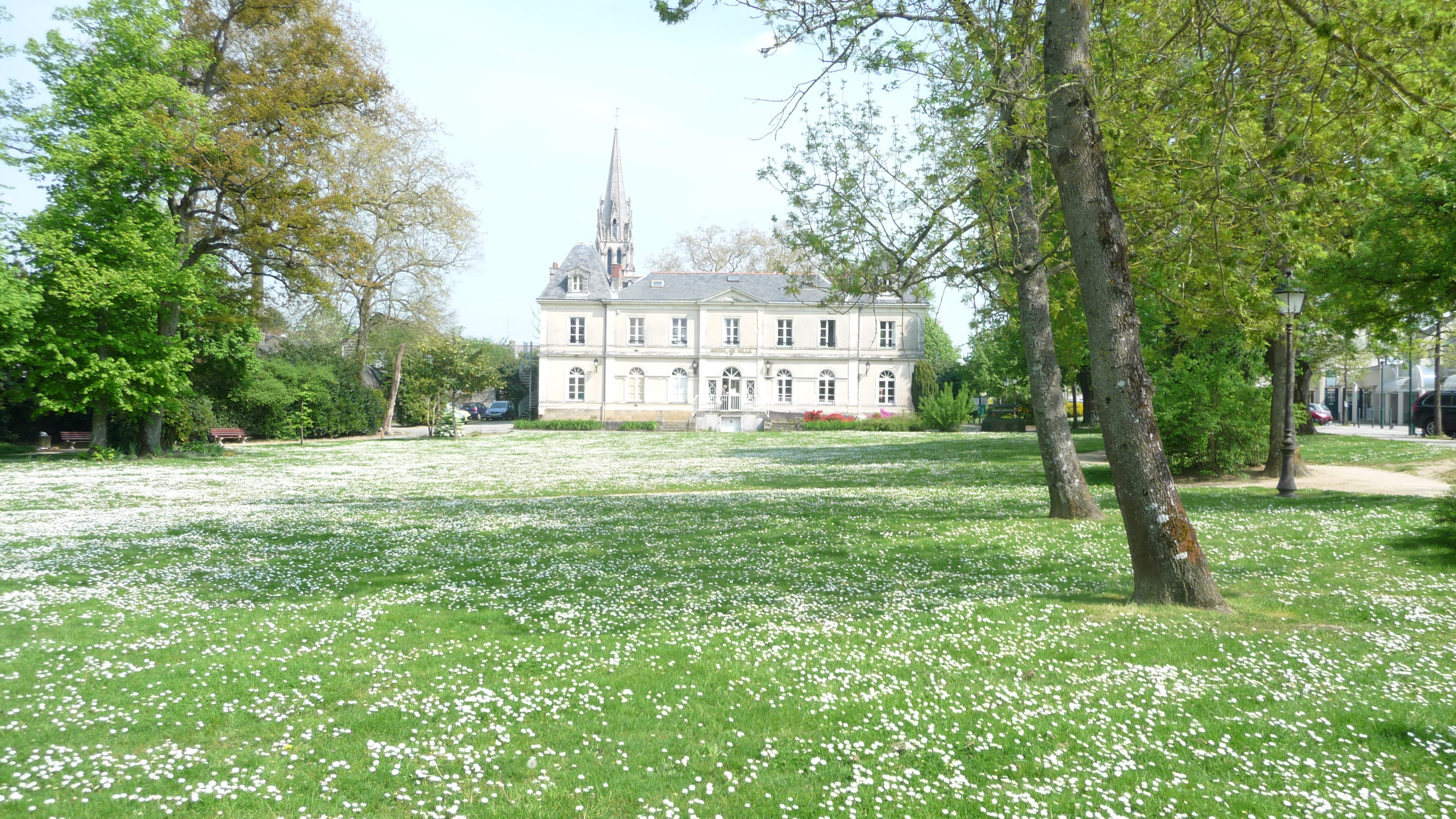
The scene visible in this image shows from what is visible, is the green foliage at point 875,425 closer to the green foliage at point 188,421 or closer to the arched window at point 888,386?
the arched window at point 888,386

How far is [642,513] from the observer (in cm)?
1419

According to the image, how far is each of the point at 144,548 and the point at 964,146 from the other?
13682 mm

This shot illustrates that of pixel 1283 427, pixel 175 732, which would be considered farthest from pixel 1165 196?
pixel 175 732

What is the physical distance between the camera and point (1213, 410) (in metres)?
18.3

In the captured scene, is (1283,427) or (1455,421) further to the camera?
(1455,421)

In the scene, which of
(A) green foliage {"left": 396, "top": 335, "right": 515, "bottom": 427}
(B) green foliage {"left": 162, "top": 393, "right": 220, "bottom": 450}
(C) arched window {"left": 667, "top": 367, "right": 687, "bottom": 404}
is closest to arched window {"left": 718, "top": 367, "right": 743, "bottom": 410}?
(C) arched window {"left": 667, "top": 367, "right": 687, "bottom": 404}

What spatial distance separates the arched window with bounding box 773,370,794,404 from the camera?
192 feet

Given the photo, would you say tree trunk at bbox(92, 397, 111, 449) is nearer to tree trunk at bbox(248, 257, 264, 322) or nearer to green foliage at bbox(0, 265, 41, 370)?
green foliage at bbox(0, 265, 41, 370)

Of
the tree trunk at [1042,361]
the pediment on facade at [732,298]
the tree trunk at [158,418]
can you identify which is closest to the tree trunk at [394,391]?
the tree trunk at [158,418]

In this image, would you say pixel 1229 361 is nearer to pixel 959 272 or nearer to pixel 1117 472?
pixel 959 272

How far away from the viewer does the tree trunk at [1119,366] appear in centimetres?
722

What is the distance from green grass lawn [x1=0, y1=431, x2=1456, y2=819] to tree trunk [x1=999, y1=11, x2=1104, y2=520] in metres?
0.76

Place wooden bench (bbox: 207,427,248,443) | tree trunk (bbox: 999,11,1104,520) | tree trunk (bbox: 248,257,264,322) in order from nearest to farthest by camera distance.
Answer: tree trunk (bbox: 999,11,1104,520), tree trunk (bbox: 248,257,264,322), wooden bench (bbox: 207,427,248,443)

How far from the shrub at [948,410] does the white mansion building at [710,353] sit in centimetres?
868
